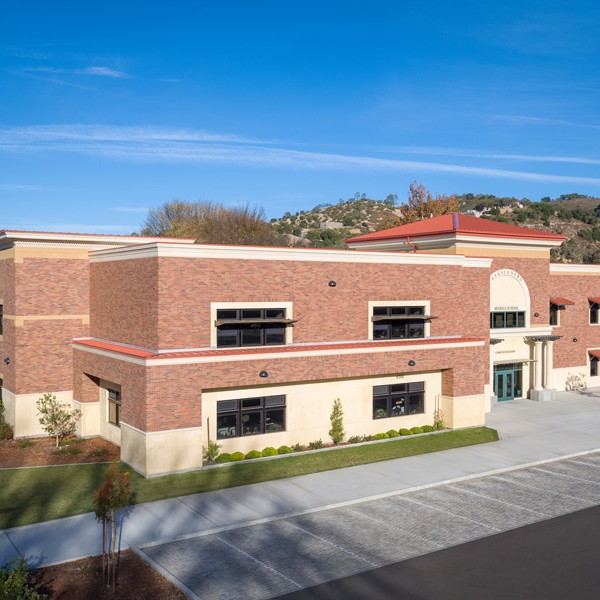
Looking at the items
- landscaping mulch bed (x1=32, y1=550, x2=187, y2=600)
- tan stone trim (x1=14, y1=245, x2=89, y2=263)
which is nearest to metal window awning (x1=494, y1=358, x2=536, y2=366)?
tan stone trim (x1=14, y1=245, x2=89, y2=263)

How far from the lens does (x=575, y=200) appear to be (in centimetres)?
12388

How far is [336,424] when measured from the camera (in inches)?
943

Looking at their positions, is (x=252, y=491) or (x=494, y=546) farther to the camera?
(x=252, y=491)

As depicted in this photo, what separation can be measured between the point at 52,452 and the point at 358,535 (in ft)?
41.0

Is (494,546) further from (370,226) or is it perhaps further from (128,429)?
(370,226)

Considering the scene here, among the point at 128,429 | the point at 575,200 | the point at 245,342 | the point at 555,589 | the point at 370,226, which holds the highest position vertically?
the point at 575,200

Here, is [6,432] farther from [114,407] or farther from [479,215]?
[479,215]

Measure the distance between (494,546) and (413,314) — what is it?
39.7 ft

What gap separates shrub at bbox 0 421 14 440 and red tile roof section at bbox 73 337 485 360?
158 inches

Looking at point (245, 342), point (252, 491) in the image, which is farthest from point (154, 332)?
point (252, 491)

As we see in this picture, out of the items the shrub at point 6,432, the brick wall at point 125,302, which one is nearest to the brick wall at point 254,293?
the brick wall at point 125,302

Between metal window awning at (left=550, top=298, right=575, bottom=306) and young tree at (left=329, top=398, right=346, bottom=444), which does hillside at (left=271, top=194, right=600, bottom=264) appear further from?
young tree at (left=329, top=398, right=346, bottom=444)

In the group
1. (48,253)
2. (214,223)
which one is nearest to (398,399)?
(48,253)

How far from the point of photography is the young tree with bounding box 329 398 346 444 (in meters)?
23.9
